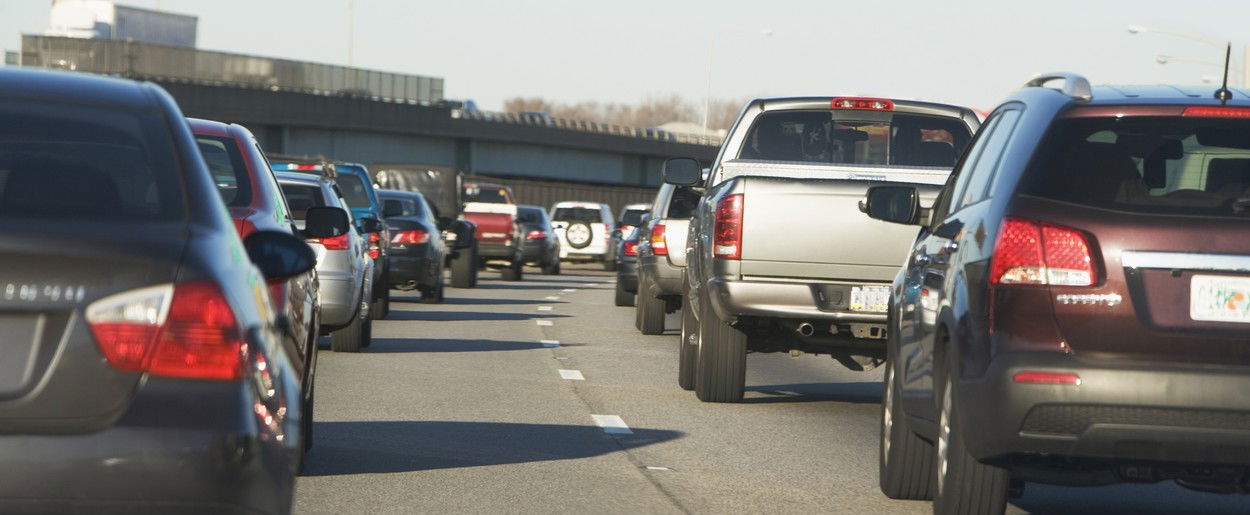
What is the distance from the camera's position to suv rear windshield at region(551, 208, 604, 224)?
52500 mm

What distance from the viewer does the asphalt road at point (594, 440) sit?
847 centimetres

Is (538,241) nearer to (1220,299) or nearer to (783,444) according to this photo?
(783,444)

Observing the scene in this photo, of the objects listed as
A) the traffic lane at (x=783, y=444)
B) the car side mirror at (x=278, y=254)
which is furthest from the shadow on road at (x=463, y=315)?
the car side mirror at (x=278, y=254)

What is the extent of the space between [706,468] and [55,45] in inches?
3086

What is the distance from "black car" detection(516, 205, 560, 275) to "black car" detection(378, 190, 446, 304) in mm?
17430

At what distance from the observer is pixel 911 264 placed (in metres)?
8.25

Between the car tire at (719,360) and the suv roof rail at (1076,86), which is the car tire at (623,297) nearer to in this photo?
the car tire at (719,360)

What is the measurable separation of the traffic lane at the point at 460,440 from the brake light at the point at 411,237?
669 cm

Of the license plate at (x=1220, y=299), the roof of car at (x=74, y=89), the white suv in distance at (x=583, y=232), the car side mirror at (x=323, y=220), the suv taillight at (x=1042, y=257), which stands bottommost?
the white suv in distance at (x=583, y=232)

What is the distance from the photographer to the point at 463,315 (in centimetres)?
2473

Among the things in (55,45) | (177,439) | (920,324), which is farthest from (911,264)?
(55,45)

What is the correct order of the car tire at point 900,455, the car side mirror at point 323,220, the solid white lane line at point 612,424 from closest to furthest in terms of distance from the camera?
the car tire at point 900,455 < the car side mirror at point 323,220 < the solid white lane line at point 612,424

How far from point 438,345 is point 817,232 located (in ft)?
24.1

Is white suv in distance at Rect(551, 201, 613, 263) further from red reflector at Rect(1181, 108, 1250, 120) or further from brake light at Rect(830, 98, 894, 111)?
red reflector at Rect(1181, 108, 1250, 120)
